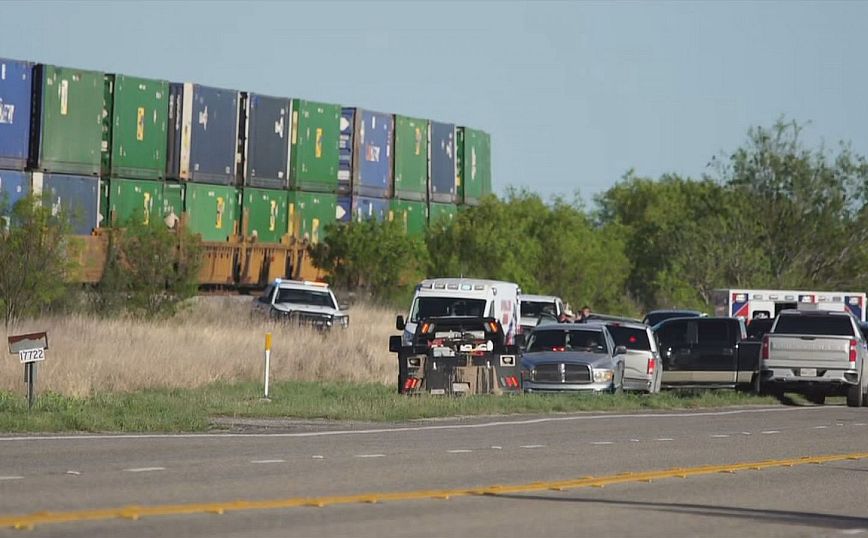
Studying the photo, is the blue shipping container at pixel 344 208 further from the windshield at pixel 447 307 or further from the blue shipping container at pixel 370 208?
the windshield at pixel 447 307

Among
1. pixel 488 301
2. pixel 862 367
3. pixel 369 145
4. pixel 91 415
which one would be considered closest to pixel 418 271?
pixel 369 145

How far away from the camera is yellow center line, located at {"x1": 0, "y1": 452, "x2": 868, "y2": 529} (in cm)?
1194

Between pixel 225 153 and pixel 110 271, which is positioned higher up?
pixel 225 153

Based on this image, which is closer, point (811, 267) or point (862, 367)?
point (862, 367)

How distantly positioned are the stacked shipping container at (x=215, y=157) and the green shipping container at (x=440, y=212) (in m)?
0.08

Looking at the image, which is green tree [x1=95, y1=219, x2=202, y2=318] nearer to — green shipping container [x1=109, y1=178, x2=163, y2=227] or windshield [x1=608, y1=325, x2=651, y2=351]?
green shipping container [x1=109, y1=178, x2=163, y2=227]

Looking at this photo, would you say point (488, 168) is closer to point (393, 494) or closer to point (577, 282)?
point (577, 282)

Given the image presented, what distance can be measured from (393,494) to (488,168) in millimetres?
66815

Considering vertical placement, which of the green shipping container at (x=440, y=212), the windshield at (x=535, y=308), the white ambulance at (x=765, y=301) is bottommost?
the windshield at (x=535, y=308)

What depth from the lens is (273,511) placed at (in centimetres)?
1276

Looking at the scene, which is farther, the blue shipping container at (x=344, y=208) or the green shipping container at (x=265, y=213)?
the blue shipping container at (x=344, y=208)

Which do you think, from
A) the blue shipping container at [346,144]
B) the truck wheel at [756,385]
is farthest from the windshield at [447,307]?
the blue shipping container at [346,144]

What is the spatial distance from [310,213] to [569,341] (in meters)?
36.1

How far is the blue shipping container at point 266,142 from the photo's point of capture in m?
64.1
